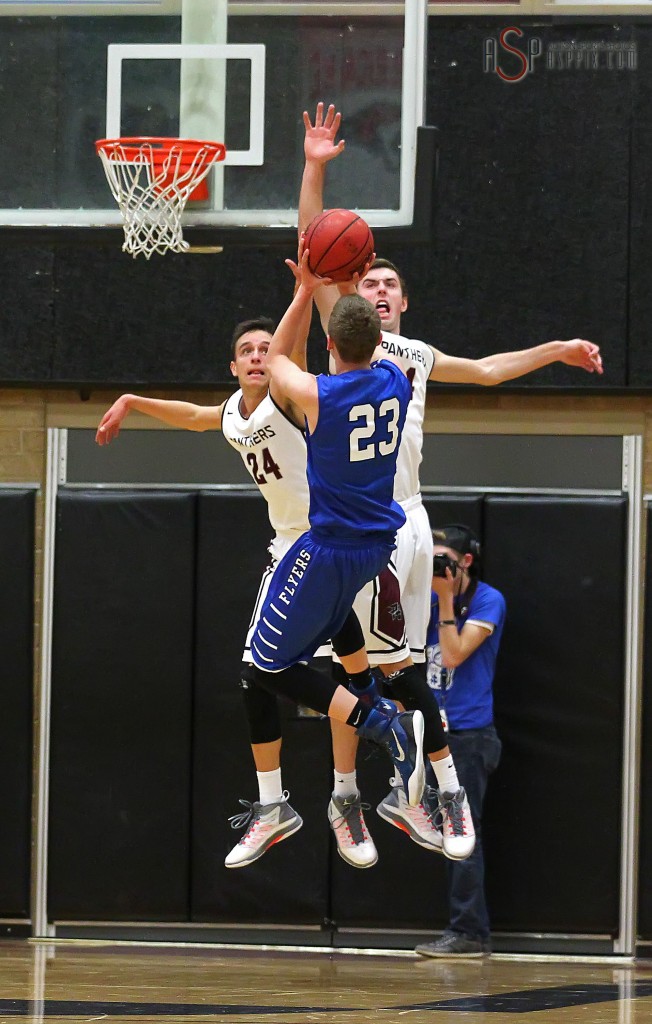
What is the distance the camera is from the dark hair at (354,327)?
5.35 meters

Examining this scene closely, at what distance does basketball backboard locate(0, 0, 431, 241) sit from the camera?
6762 millimetres

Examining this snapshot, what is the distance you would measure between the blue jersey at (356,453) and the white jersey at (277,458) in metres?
0.45

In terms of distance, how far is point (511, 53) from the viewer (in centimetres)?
928

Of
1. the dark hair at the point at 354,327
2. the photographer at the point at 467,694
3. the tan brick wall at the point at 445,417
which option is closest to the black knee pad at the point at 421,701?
the dark hair at the point at 354,327

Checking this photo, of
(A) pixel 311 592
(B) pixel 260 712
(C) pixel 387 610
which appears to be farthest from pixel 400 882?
(A) pixel 311 592

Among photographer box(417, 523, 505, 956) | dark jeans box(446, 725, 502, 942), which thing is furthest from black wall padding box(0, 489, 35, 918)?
dark jeans box(446, 725, 502, 942)

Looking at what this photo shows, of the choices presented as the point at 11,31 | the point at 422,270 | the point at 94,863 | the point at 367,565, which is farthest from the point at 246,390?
the point at 94,863

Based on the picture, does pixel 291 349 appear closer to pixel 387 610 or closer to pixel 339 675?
pixel 387 610

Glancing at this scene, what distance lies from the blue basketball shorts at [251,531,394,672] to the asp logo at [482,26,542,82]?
4622 mm

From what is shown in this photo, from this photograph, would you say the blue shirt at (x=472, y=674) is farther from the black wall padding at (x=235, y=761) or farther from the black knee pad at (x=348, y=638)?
the black knee pad at (x=348, y=638)

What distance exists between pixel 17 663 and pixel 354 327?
15.5ft

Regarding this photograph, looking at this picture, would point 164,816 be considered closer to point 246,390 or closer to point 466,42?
point 246,390

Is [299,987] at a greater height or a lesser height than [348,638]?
lesser

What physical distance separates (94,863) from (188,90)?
4790 millimetres
